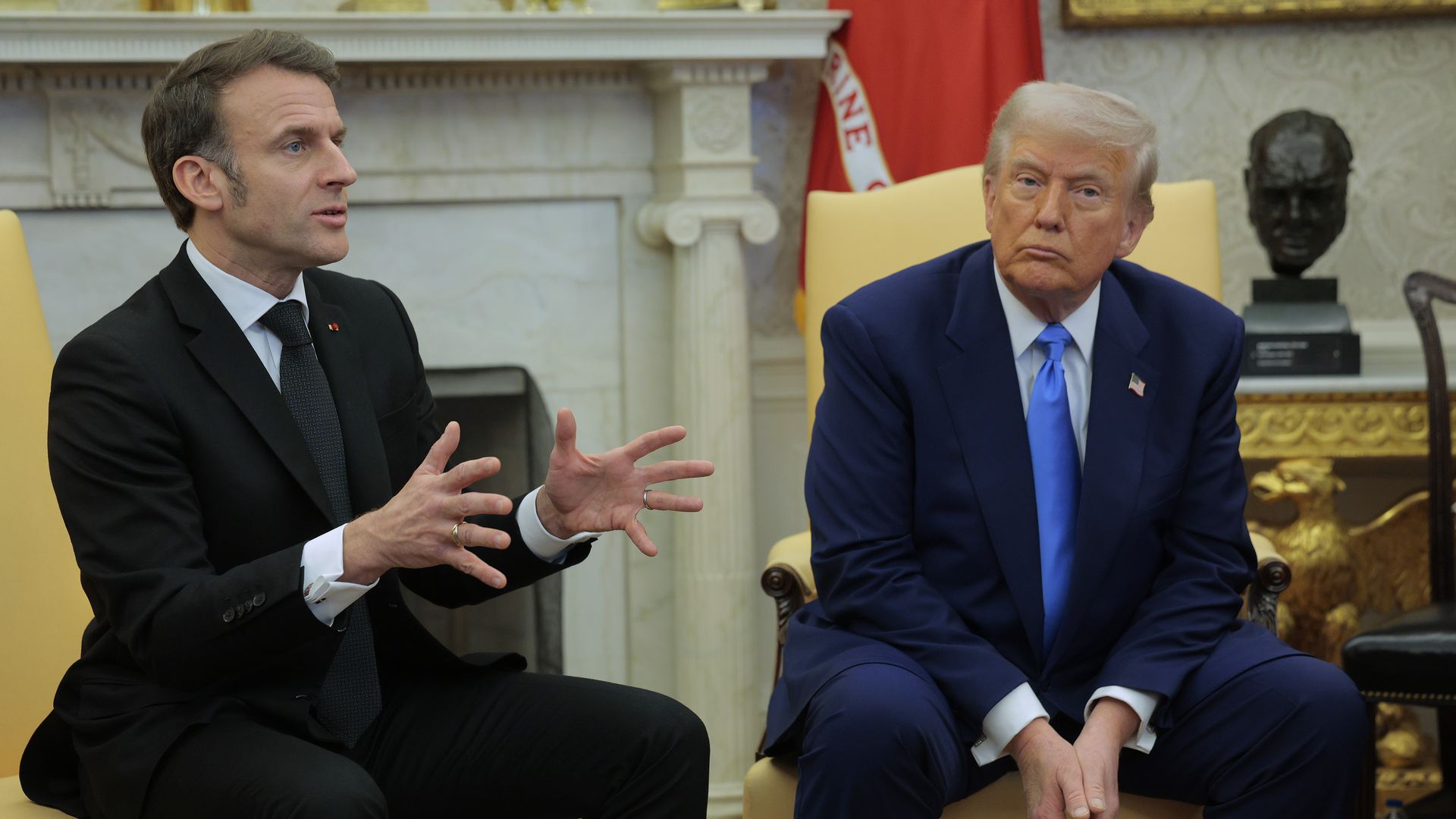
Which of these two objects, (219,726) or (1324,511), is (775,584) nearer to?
(219,726)

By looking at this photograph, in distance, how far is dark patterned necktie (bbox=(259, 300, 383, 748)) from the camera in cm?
188

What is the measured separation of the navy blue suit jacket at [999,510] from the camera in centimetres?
198

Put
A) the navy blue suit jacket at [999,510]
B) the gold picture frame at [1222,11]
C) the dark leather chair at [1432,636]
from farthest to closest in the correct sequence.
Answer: the gold picture frame at [1222,11] < the dark leather chair at [1432,636] < the navy blue suit jacket at [999,510]

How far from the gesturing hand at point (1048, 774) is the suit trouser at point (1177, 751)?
94 millimetres

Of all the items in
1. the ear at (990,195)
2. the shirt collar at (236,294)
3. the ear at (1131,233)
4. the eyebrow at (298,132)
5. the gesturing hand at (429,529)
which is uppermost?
the eyebrow at (298,132)

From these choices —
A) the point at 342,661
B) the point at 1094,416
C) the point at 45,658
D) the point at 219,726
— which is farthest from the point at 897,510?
the point at 45,658

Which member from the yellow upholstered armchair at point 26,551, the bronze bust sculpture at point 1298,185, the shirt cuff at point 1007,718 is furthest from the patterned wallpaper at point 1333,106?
the yellow upholstered armchair at point 26,551

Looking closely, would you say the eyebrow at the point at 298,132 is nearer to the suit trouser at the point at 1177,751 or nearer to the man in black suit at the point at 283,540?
the man in black suit at the point at 283,540

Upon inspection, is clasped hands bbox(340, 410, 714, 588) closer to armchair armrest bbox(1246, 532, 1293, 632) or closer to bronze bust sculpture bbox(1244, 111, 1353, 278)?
armchair armrest bbox(1246, 532, 1293, 632)

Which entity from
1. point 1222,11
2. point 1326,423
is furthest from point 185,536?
point 1222,11

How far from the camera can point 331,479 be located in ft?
6.19

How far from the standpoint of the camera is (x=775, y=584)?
2287mm

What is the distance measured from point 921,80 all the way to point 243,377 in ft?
6.17

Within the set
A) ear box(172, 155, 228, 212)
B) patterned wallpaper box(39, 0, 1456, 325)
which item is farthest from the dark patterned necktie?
patterned wallpaper box(39, 0, 1456, 325)
